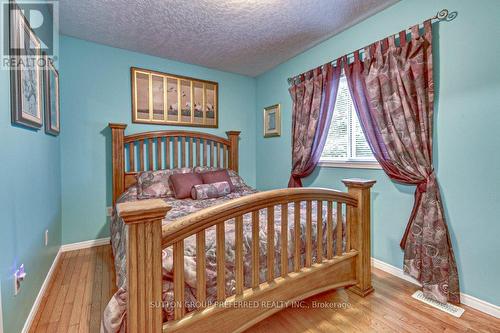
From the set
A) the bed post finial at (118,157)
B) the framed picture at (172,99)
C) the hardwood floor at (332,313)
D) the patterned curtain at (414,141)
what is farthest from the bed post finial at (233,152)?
the hardwood floor at (332,313)

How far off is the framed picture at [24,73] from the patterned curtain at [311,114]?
2451 mm

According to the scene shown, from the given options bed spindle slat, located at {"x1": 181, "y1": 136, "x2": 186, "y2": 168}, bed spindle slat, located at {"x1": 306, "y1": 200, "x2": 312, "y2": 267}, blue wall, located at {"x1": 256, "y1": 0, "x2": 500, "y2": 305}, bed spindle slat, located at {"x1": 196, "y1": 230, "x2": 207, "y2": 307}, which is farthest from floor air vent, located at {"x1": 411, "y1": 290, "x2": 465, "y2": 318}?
bed spindle slat, located at {"x1": 181, "y1": 136, "x2": 186, "y2": 168}

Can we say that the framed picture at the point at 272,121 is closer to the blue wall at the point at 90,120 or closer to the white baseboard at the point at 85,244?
the blue wall at the point at 90,120

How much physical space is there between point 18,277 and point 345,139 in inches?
111

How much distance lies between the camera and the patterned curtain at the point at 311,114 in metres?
2.58

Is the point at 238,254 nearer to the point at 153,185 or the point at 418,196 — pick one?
the point at 418,196

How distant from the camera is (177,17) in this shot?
88.9 inches

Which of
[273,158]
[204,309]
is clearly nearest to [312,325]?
[204,309]

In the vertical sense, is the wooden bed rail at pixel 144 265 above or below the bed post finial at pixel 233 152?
below

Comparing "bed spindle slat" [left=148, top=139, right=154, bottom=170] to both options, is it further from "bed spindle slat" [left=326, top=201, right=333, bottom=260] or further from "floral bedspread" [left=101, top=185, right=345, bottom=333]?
"bed spindle slat" [left=326, top=201, right=333, bottom=260]

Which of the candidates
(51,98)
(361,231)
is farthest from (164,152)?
(361,231)

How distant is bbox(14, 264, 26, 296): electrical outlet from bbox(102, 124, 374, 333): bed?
18.3 inches

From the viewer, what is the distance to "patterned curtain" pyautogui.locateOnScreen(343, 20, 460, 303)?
175cm

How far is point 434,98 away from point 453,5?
2.16 feet
